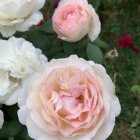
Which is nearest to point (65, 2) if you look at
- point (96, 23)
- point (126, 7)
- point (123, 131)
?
point (96, 23)

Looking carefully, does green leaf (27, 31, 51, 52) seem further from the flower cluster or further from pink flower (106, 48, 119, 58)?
pink flower (106, 48, 119, 58)

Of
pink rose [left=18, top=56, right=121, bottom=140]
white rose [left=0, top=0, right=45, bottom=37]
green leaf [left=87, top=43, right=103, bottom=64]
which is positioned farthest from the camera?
green leaf [left=87, top=43, right=103, bottom=64]

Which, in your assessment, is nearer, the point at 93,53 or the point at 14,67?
the point at 14,67

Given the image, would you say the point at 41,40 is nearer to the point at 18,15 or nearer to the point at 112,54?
the point at 18,15

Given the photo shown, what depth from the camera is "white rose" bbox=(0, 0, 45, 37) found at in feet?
2.98

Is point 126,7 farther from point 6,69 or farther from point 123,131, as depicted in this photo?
point 6,69

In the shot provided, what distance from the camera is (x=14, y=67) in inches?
34.5

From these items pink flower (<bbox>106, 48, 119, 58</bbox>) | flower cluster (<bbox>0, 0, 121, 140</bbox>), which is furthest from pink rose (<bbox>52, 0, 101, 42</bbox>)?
pink flower (<bbox>106, 48, 119, 58</bbox>)

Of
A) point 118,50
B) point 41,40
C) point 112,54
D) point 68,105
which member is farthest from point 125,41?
point 68,105

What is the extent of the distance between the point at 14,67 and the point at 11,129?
182 millimetres

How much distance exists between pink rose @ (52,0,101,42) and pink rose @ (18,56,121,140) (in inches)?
7.6

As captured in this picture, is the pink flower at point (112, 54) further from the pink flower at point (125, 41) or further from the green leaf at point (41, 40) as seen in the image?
the green leaf at point (41, 40)

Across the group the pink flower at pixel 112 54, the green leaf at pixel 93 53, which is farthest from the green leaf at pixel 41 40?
the pink flower at pixel 112 54

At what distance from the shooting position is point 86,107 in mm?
777
